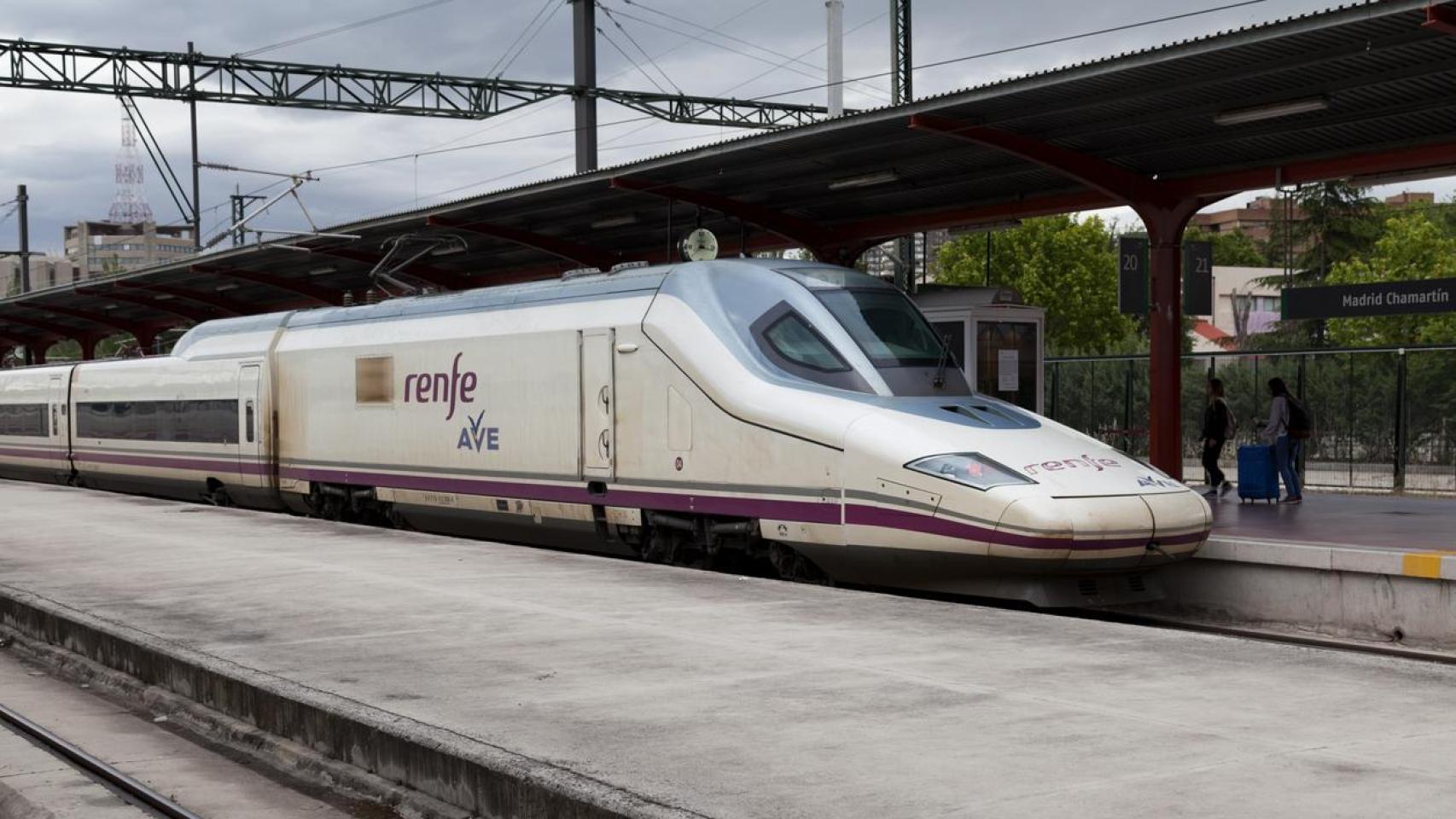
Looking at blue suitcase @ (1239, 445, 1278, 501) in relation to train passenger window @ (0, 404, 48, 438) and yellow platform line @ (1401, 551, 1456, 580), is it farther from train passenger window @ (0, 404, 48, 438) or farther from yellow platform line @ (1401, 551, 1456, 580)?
train passenger window @ (0, 404, 48, 438)

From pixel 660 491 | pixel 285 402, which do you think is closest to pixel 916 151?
pixel 660 491

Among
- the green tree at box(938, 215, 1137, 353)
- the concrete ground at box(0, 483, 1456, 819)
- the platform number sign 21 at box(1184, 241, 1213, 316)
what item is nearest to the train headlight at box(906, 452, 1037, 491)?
the concrete ground at box(0, 483, 1456, 819)

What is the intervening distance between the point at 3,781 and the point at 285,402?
13.8 metres

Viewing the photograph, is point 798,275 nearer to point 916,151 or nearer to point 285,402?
point 916,151

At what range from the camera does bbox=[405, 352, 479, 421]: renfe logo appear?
1653 centimetres

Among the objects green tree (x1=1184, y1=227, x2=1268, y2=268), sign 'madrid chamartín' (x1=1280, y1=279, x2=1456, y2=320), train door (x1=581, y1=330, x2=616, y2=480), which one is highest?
green tree (x1=1184, y1=227, x2=1268, y2=268)

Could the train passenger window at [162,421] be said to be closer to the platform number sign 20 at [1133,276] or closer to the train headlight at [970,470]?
the platform number sign 20 at [1133,276]

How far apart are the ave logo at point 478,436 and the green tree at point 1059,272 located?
46014mm

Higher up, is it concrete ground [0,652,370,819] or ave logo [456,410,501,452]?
ave logo [456,410,501,452]

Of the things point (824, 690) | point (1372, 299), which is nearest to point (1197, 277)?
point (1372, 299)

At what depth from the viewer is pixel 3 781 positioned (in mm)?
7035

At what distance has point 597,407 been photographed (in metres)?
14.5

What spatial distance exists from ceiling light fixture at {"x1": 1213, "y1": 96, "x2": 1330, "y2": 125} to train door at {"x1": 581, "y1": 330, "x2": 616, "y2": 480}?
20.4ft

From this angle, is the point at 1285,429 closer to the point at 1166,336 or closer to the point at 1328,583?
the point at 1166,336
